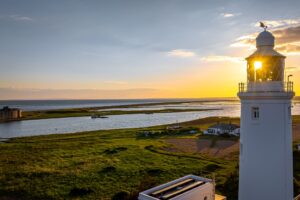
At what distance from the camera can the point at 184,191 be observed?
1084 centimetres

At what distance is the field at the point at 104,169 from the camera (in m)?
17.5

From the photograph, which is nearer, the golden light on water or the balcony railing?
the balcony railing

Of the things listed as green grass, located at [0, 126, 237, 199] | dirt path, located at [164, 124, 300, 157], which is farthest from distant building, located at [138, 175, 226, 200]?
dirt path, located at [164, 124, 300, 157]

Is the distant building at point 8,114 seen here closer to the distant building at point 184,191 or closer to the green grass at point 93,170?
the green grass at point 93,170

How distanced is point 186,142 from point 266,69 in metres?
28.5

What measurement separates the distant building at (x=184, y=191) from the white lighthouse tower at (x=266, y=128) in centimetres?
219

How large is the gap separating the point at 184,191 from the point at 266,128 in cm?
446

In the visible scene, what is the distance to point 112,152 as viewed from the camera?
29594mm

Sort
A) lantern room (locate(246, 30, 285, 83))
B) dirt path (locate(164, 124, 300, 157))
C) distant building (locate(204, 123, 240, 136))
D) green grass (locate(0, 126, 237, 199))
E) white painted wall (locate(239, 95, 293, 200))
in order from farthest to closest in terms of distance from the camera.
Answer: distant building (locate(204, 123, 240, 136)) → dirt path (locate(164, 124, 300, 157)) → green grass (locate(0, 126, 237, 199)) → lantern room (locate(246, 30, 285, 83)) → white painted wall (locate(239, 95, 293, 200))

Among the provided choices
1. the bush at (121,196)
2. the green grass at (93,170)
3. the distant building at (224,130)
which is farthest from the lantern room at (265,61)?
the distant building at (224,130)

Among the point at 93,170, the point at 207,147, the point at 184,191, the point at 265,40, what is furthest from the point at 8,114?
the point at 265,40

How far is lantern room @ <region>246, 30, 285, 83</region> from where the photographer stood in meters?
8.91

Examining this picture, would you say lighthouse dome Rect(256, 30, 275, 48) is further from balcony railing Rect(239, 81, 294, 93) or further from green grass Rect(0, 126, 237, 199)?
green grass Rect(0, 126, 237, 199)

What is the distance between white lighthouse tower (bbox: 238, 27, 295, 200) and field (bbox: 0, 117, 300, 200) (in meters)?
5.03
